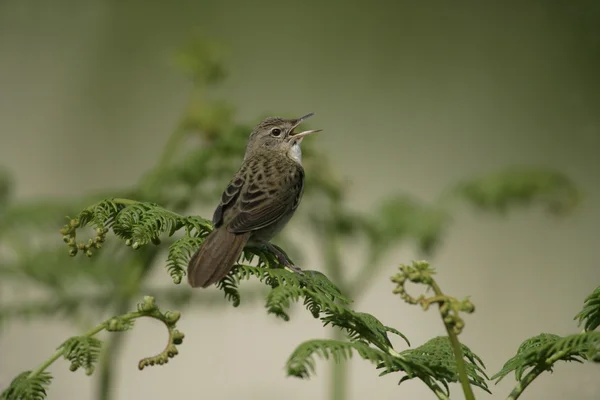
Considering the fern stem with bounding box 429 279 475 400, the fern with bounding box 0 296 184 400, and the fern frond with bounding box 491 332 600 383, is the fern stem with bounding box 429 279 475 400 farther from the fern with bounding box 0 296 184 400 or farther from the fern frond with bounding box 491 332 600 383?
the fern with bounding box 0 296 184 400

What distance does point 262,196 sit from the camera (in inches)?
99.7

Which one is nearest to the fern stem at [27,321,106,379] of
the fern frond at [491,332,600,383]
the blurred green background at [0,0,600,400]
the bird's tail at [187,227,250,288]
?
the bird's tail at [187,227,250,288]

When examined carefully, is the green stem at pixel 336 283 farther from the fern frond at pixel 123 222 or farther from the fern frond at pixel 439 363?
the fern frond at pixel 123 222

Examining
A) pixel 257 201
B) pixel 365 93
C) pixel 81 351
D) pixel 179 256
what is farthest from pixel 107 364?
pixel 365 93

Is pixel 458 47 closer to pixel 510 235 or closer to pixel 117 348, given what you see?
pixel 510 235

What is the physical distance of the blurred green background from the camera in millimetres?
5324

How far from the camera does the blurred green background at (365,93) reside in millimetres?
5324

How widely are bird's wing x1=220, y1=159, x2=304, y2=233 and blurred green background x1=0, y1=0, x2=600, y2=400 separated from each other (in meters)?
2.51

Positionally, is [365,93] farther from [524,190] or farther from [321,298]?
[321,298]

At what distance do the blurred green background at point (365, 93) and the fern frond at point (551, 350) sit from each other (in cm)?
325

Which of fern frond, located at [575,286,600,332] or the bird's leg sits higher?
the bird's leg

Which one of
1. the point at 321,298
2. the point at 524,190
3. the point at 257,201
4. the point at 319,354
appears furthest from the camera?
the point at 524,190

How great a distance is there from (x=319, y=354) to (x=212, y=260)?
1.71 ft

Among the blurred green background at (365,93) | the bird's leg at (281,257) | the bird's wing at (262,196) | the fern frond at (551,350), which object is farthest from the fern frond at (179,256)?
the blurred green background at (365,93)
